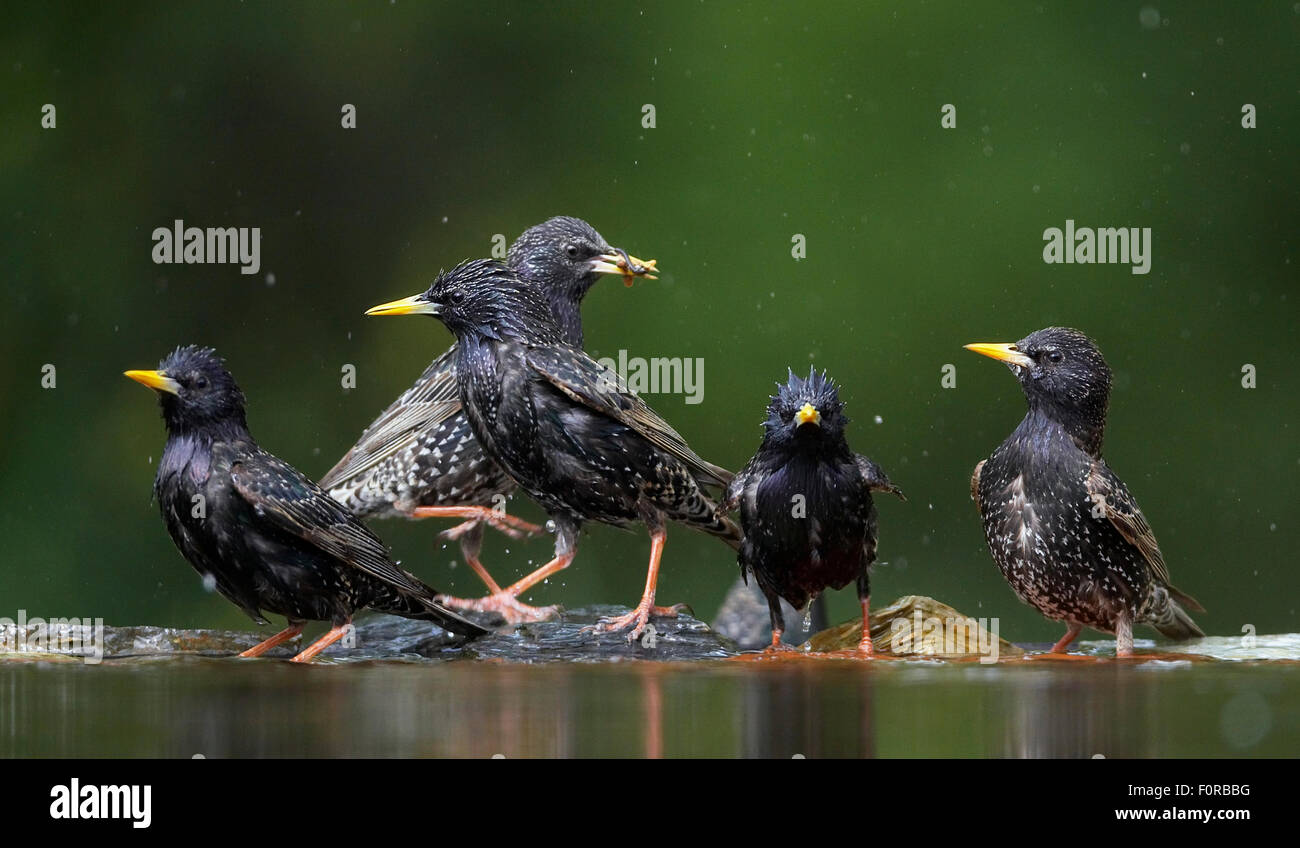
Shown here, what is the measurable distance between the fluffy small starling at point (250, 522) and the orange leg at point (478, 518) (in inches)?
37.8

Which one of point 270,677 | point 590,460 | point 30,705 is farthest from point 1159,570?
point 30,705

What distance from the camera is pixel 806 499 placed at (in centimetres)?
454

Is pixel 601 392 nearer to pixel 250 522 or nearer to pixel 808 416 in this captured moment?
pixel 808 416

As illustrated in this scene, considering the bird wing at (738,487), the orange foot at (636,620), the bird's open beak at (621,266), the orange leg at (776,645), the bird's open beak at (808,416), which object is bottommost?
the orange leg at (776,645)

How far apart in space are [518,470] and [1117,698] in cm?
207

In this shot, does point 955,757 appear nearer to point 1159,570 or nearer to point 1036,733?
point 1036,733

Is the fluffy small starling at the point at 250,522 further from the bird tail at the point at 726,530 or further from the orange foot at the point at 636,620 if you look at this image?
the bird tail at the point at 726,530

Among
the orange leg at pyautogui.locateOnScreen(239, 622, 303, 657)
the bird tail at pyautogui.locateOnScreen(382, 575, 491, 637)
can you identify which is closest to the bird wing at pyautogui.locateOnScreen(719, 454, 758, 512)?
the bird tail at pyautogui.locateOnScreen(382, 575, 491, 637)

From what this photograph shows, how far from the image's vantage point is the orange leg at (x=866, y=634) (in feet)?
15.1

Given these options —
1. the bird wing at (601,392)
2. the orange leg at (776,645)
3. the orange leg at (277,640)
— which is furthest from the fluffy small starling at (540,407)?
the orange leg at (277,640)

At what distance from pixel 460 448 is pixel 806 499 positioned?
5.00 ft

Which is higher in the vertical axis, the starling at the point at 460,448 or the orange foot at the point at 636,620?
the starling at the point at 460,448

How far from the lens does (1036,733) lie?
3.03 m

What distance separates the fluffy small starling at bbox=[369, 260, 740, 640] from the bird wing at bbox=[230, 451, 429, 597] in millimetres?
535
